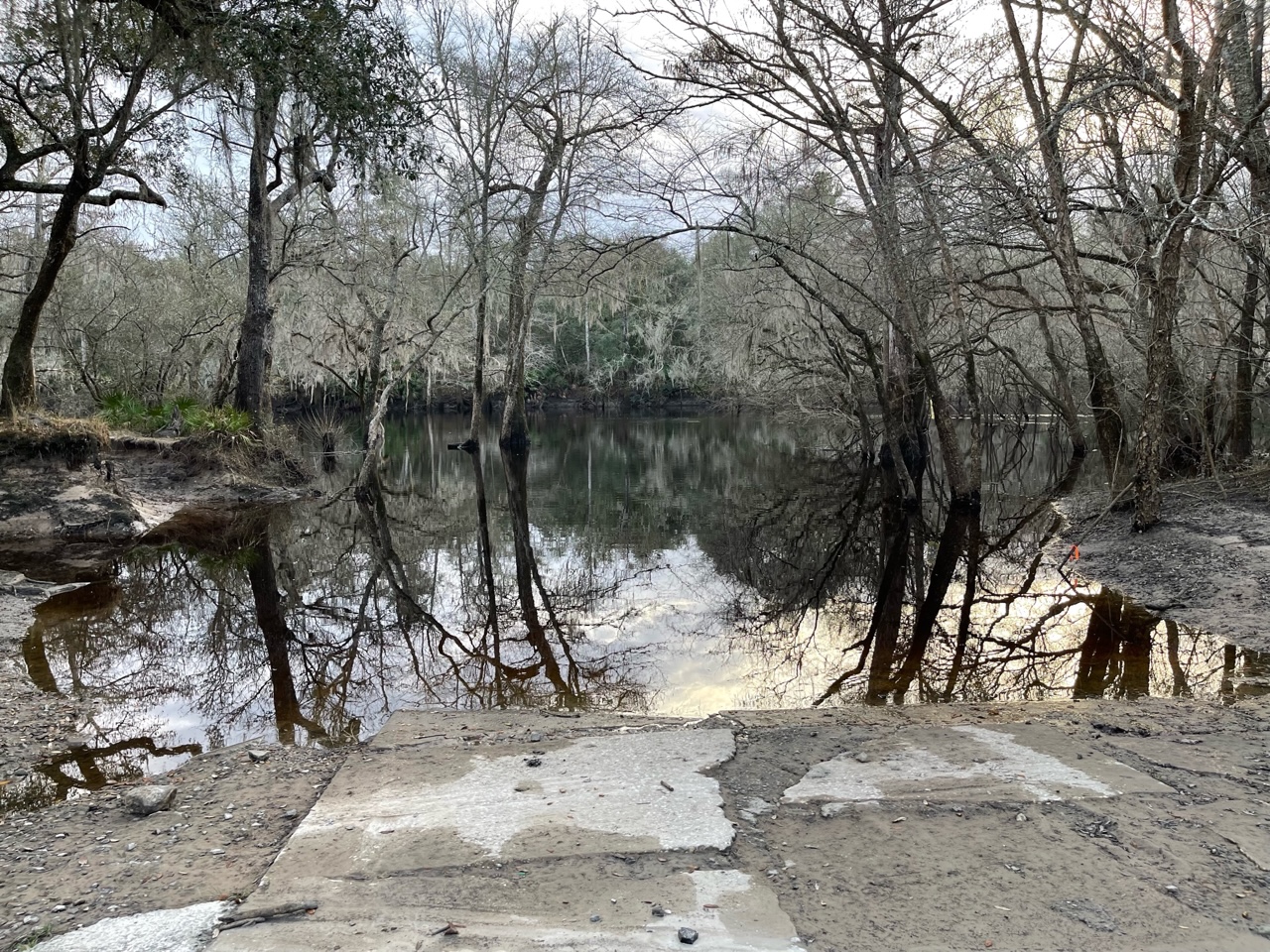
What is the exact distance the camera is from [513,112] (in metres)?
23.9

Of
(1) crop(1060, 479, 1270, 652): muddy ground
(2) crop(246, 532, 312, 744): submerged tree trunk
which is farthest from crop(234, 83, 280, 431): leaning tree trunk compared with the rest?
(1) crop(1060, 479, 1270, 652): muddy ground

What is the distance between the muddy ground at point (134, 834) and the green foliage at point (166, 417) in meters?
11.7

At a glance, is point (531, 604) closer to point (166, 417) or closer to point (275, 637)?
point (275, 637)

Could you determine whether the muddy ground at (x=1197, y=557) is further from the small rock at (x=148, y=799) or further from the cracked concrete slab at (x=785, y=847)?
the small rock at (x=148, y=799)

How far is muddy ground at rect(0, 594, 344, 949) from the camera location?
313cm

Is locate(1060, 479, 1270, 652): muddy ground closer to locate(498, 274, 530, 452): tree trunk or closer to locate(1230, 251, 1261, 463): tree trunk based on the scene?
locate(1230, 251, 1261, 463): tree trunk

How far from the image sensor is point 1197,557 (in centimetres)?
891

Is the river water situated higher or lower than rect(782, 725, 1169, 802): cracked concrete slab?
lower

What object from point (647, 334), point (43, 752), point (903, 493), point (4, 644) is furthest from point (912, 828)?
point (647, 334)

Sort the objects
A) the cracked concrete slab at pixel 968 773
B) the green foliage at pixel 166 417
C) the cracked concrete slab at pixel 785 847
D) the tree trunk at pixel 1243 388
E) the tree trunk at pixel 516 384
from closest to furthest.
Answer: the cracked concrete slab at pixel 785 847, the cracked concrete slab at pixel 968 773, the tree trunk at pixel 1243 388, the green foliage at pixel 166 417, the tree trunk at pixel 516 384

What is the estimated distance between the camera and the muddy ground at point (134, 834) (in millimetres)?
3133

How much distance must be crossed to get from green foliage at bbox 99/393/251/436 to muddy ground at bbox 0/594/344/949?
11708mm

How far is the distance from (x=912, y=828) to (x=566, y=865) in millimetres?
1448

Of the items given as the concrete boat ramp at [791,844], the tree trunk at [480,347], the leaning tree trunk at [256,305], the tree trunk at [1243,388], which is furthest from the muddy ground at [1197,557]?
the leaning tree trunk at [256,305]
